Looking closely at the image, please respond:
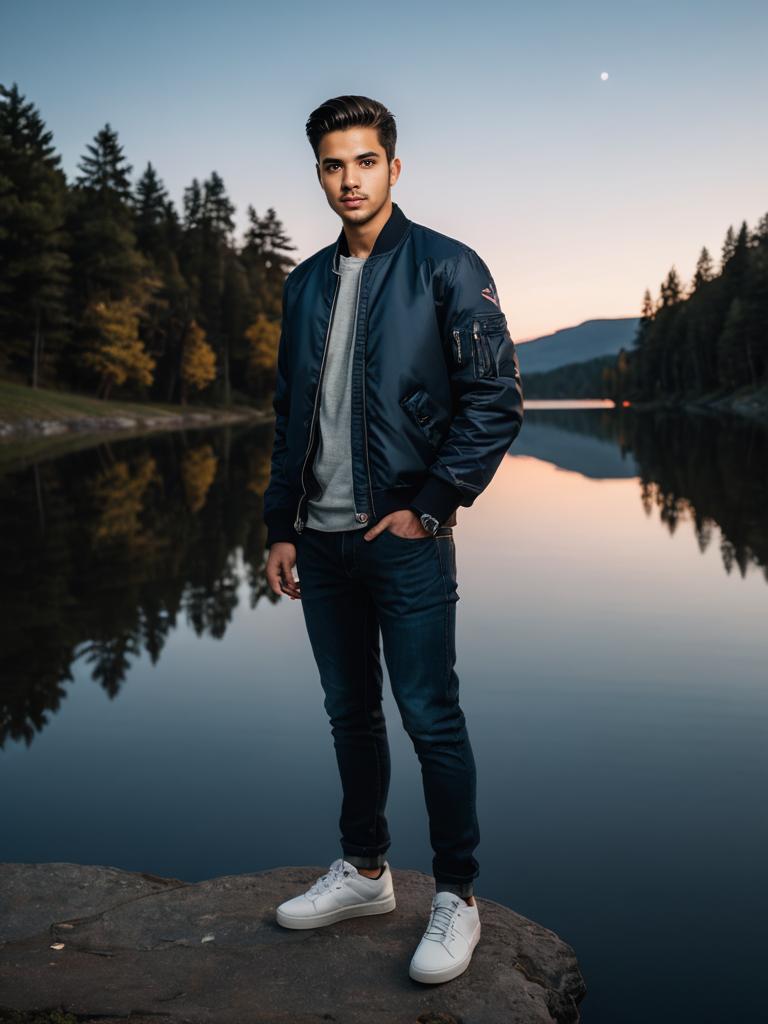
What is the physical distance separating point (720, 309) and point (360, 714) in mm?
79513

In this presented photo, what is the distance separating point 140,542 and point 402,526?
894 cm

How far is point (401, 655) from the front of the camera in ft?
9.07

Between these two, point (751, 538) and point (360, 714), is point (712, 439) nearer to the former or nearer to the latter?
point (751, 538)

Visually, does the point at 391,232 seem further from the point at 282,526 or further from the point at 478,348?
the point at 282,526

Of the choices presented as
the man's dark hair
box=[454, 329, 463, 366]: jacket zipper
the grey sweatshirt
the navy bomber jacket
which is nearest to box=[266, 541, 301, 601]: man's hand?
the grey sweatshirt

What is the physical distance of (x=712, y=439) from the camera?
97.1 ft

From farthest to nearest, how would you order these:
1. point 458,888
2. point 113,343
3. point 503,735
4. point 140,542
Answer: point 113,343 < point 140,542 < point 503,735 < point 458,888

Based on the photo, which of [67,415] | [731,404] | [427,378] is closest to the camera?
[427,378]

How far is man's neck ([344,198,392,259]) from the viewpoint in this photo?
2.82 m

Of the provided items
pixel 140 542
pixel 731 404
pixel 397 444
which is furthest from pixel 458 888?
pixel 731 404

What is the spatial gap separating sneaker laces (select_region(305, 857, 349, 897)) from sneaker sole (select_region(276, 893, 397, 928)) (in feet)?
0.24

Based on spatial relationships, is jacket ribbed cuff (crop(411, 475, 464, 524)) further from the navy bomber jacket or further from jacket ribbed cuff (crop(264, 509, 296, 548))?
jacket ribbed cuff (crop(264, 509, 296, 548))

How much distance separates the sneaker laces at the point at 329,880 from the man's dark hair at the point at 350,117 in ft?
7.57

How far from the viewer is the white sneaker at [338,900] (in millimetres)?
2953
